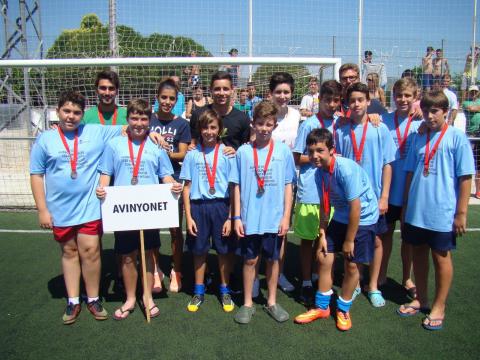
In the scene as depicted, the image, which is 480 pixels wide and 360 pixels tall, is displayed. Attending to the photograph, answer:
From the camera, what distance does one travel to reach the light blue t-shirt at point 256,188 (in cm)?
337

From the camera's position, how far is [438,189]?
318 centimetres

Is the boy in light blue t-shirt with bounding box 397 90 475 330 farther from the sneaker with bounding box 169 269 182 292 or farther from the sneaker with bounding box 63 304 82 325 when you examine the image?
the sneaker with bounding box 63 304 82 325

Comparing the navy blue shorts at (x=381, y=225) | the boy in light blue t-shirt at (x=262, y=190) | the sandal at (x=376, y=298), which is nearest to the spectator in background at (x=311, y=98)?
the navy blue shorts at (x=381, y=225)

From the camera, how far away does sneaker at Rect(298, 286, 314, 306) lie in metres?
3.82

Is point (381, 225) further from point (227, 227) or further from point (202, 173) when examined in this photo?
point (202, 173)

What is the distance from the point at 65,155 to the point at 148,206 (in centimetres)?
81

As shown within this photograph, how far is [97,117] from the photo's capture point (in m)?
3.93

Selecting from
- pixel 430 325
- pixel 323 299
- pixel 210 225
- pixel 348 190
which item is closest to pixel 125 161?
pixel 210 225

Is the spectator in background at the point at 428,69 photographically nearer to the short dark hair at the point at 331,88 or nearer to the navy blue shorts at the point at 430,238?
the short dark hair at the point at 331,88

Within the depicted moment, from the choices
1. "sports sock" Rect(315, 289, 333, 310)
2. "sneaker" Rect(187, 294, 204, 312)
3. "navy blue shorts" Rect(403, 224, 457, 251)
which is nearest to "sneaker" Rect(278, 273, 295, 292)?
"sports sock" Rect(315, 289, 333, 310)

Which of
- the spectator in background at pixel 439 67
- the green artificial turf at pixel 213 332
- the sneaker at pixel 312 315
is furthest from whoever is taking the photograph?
the spectator in background at pixel 439 67

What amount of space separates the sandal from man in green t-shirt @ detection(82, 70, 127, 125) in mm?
2956

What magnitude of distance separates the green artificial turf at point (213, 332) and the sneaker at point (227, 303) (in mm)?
58

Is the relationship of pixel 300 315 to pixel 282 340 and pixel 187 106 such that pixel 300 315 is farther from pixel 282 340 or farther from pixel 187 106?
pixel 187 106
